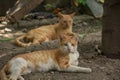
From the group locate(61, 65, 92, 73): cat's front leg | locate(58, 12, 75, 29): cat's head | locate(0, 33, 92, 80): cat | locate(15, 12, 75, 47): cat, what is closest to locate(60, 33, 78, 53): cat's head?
locate(0, 33, 92, 80): cat

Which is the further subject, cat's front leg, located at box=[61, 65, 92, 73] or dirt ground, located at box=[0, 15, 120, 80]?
cat's front leg, located at box=[61, 65, 92, 73]

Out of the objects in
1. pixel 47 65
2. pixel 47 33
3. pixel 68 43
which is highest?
pixel 68 43

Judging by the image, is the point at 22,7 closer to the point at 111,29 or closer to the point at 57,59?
the point at 111,29

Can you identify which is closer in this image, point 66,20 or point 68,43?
point 68,43

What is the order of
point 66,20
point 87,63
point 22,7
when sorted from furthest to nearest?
point 22,7 → point 66,20 → point 87,63

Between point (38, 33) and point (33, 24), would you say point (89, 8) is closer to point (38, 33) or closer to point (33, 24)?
point (33, 24)

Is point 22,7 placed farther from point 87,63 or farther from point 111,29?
point 87,63

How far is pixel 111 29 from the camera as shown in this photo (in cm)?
550

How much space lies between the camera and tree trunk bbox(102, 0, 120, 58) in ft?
17.8

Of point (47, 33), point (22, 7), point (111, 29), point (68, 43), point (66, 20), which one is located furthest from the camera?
point (22, 7)

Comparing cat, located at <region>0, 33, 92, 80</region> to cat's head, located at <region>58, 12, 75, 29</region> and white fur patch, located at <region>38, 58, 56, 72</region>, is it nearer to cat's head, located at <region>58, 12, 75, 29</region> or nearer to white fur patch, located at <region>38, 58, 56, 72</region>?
white fur patch, located at <region>38, 58, 56, 72</region>

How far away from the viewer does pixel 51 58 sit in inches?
194

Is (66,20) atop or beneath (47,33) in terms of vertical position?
atop

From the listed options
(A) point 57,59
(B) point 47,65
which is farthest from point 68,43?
(B) point 47,65
